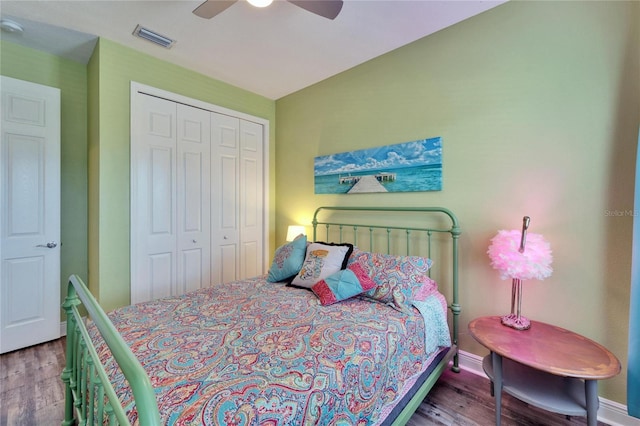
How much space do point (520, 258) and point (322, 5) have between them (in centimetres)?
190

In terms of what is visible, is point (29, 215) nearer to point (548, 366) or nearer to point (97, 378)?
point (97, 378)

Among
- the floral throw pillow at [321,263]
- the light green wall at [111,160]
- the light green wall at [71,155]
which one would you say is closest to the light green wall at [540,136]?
the floral throw pillow at [321,263]

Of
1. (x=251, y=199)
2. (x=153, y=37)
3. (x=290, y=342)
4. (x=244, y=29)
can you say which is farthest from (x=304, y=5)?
(x=251, y=199)

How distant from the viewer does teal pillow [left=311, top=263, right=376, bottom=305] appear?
1808mm

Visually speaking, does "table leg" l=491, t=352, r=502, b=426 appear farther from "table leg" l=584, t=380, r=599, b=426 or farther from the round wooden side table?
"table leg" l=584, t=380, r=599, b=426

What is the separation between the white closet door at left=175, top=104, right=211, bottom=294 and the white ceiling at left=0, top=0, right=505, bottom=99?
60 centimetres

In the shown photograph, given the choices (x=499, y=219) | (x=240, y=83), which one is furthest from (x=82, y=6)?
(x=499, y=219)

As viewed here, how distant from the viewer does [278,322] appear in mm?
1495

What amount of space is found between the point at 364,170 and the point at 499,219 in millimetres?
1222

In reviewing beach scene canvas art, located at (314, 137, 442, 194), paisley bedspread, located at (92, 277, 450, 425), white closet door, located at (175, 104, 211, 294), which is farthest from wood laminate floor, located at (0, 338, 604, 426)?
beach scene canvas art, located at (314, 137, 442, 194)

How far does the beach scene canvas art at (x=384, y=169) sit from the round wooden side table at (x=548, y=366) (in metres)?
1.16

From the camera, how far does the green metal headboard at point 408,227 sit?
2078 millimetres

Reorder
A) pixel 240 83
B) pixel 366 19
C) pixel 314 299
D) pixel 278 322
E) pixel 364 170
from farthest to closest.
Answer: pixel 240 83 → pixel 364 170 → pixel 366 19 → pixel 314 299 → pixel 278 322

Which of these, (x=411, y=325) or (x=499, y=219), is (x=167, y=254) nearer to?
(x=411, y=325)
